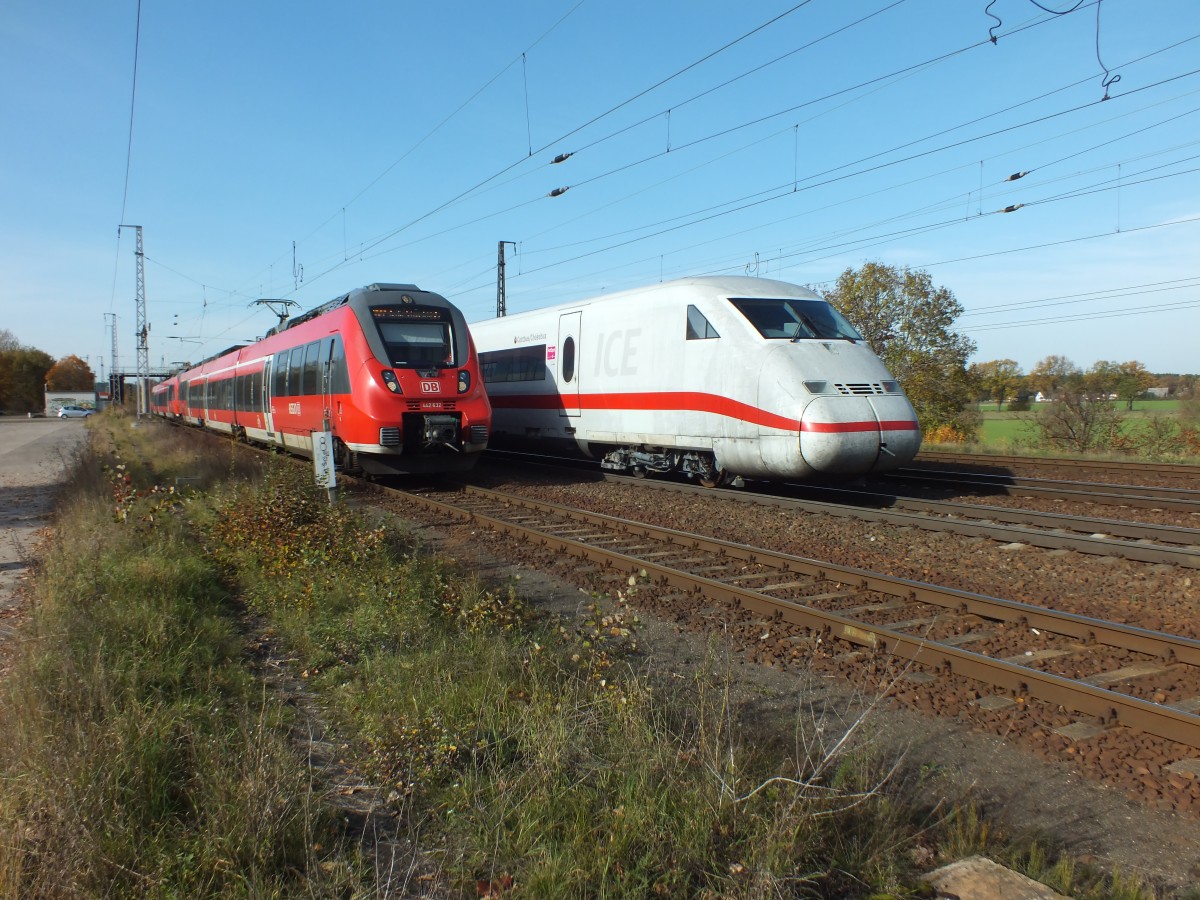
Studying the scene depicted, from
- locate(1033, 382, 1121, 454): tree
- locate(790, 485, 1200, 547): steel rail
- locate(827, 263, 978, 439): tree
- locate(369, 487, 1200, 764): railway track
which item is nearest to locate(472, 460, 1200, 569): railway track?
locate(790, 485, 1200, 547): steel rail

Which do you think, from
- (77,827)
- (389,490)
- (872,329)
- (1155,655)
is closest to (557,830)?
(77,827)

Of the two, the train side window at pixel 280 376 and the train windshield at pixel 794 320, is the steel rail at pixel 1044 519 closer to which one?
the train windshield at pixel 794 320

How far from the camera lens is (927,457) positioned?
63.4 ft

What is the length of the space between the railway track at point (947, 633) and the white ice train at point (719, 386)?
9.22ft

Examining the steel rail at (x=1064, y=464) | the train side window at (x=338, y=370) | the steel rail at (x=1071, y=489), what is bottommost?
the steel rail at (x=1071, y=489)

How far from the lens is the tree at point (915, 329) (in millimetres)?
37750

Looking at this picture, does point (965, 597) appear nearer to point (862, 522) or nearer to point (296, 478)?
point (862, 522)

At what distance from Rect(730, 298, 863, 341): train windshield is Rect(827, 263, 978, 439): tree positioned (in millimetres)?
26971

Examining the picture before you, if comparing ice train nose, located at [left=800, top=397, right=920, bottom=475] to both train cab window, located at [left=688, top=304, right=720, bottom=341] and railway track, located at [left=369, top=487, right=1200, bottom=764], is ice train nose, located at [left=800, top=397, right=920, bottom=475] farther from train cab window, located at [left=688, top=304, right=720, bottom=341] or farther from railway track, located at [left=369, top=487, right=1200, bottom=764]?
railway track, located at [left=369, top=487, right=1200, bottom=764]

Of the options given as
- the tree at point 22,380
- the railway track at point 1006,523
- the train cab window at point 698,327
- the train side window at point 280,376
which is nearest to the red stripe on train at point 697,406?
the train cab window at point 698,327

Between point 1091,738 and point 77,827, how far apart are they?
4472 millimetres

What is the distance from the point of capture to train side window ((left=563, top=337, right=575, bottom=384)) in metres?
15.5

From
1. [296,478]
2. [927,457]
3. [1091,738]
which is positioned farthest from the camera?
[927,457]

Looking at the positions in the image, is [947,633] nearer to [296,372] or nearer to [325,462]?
[325,462]
